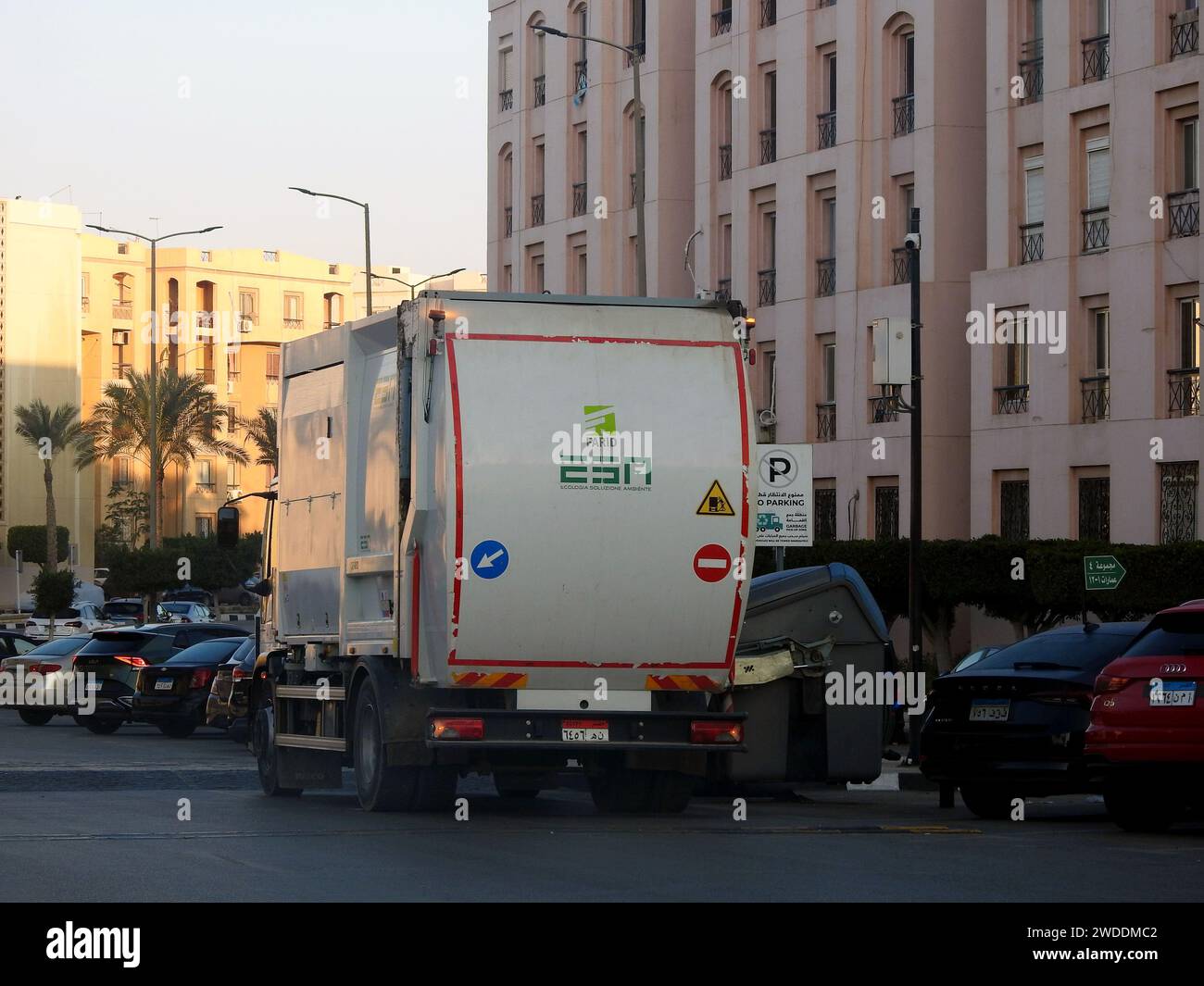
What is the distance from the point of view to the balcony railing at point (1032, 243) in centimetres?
4131

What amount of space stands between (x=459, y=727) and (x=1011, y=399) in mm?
28105

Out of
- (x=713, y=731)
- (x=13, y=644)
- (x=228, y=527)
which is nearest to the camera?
(x=713, y=731)

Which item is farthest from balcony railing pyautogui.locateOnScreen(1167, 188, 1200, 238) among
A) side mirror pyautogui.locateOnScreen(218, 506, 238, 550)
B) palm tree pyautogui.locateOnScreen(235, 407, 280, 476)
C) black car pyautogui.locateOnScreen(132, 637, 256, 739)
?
palm tree pyautogui.locateOnScreen(235, 407, 280, 476)

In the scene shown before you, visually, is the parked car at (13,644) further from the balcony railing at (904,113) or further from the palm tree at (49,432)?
the palm tree at (49,432)

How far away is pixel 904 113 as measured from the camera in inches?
1793

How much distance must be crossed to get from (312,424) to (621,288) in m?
37.9

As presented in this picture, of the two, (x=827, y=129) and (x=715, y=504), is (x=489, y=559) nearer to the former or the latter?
(x=715, y=504)

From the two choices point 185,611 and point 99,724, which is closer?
point 99,724

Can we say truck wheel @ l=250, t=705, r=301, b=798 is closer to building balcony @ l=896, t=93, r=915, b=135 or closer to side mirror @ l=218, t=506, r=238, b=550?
side mirror @ l=218, t=506, r=238, b=550

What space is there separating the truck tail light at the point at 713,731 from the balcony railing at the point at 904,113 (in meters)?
31.0

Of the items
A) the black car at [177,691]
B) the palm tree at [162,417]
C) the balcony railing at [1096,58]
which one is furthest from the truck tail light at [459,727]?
the palm tree at [162,417]

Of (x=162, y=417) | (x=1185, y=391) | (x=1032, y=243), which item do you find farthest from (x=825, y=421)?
(x=162, y=417)
